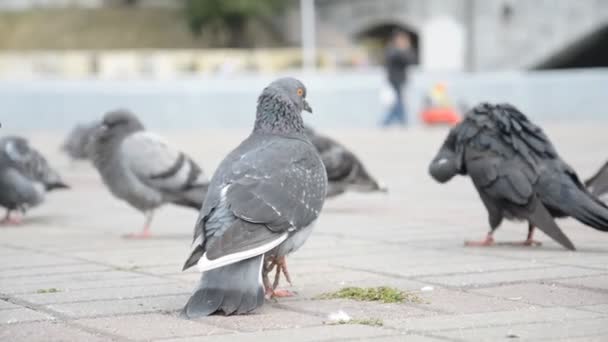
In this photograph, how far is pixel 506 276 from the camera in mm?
7387

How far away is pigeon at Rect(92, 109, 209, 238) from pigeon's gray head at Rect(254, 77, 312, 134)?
3.50m

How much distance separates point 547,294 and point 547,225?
171 cm

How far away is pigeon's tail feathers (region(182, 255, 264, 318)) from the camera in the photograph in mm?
5988

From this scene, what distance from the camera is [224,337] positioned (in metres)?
5.61

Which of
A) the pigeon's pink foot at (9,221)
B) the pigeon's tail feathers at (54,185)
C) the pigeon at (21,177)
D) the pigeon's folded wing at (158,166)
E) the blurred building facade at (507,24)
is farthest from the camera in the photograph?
the blurred building facade at (507,24)

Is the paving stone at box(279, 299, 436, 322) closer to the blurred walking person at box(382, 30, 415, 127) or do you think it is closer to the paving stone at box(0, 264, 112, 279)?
the paving stone at box(0, 264, 112, 279)

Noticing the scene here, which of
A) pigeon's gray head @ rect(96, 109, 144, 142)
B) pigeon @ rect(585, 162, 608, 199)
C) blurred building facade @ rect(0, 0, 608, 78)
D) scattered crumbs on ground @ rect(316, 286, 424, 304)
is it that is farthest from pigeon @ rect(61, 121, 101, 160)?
blurred building facade @ rect(0, 0, 608, 78)

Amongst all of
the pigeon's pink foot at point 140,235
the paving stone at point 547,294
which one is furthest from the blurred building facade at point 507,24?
the paving stone at point 547,294

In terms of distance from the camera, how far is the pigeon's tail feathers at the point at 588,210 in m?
8.16

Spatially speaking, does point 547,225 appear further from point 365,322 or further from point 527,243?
point 365,322

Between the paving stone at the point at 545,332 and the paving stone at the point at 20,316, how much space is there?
75.9 inches

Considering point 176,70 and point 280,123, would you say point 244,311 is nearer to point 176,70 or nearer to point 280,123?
point 280,123

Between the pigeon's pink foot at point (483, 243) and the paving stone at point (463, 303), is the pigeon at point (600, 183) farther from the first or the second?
the paving stone at point (463, 303)

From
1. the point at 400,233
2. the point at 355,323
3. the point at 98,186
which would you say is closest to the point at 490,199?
the point at 400,233
